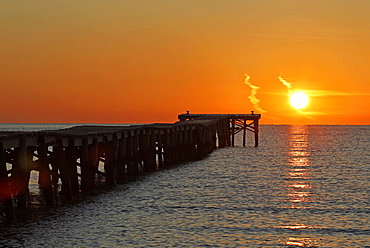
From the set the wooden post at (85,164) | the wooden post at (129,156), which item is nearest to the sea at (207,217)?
the wooden post at (85,164)

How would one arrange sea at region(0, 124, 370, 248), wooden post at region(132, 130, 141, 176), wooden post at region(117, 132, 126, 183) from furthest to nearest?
wooden post at region(132, 130, 141, 176), wooden post at region(117, 132, 126, 183), sea at region(0, 124, 370, 248)

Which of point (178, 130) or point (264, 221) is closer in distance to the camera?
point (264, 221)

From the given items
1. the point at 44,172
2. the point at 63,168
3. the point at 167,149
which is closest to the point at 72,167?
Result: the point at 63,168

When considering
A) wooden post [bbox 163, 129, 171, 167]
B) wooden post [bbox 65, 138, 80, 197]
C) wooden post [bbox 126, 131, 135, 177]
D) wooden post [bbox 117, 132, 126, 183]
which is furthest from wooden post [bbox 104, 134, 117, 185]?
wooden post [bbox 163, 129, 171, 167]

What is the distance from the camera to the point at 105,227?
17.1 meters

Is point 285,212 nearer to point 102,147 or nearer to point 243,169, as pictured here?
point 102,147

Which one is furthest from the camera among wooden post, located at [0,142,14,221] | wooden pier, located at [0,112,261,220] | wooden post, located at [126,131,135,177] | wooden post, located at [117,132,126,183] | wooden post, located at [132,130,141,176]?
wooden post, located at [132,130,141,176]

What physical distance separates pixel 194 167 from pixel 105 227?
22114mm

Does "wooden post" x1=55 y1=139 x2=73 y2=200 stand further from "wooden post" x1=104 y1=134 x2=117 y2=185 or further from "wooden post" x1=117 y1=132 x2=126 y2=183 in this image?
"wooden post" x1=117 y1=132 x2=126 y2=183

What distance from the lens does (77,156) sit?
1089 inches

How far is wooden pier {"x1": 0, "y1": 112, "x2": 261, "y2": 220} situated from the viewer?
18453 millimetres

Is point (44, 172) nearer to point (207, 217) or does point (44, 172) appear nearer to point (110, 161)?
point (207, 217)

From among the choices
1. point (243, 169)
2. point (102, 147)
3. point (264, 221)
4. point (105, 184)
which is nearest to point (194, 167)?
point (243, 169)

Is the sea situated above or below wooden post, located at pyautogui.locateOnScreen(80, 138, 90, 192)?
below
